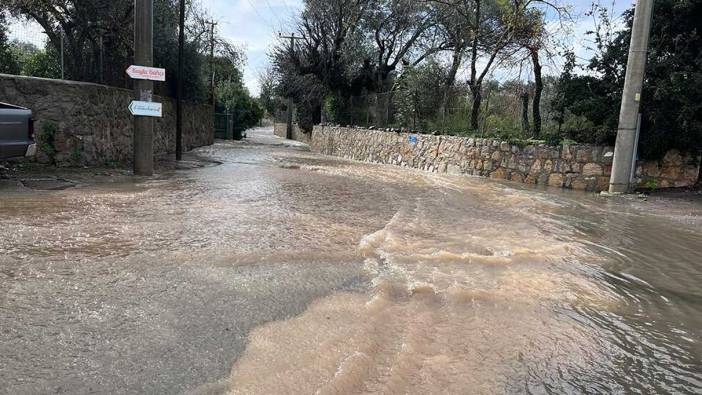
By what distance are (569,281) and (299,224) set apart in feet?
11.2

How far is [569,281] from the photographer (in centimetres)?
511

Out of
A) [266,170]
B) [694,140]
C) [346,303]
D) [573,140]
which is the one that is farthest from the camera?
[266,170]

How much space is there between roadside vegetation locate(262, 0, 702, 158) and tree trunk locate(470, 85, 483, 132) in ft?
0.11

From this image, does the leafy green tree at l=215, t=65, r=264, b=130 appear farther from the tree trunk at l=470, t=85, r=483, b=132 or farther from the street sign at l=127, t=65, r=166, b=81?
the street sign at l=127, t=65, r=166, b=81

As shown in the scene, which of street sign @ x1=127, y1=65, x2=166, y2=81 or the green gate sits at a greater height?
street sign @ x1=127, y1=65, x2=166, y2=81

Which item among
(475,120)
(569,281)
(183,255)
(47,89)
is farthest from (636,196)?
(47,89)

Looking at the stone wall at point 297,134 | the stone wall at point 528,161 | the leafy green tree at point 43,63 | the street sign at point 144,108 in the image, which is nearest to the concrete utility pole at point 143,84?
the street sign at point 144,108

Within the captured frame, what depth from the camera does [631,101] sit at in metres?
11.6

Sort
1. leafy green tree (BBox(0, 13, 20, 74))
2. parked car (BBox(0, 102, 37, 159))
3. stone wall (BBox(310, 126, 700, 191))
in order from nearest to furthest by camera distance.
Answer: parked car (BBox(0, 102, 37, 159)), stone wall (BBox(310, 126, 700, 191)), leafy green tree (BBox(0, 13, 20, 74))

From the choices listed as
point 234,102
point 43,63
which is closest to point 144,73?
point 43,63

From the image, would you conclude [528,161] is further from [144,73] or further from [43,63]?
[43,63]

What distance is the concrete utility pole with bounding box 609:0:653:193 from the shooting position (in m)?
11.4

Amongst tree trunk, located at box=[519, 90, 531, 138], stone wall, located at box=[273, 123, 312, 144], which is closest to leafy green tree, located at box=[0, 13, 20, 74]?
tree trunk, located at box=[519, 90, 531, 138]

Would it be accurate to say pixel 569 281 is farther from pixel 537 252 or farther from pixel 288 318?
pixel 288 318
